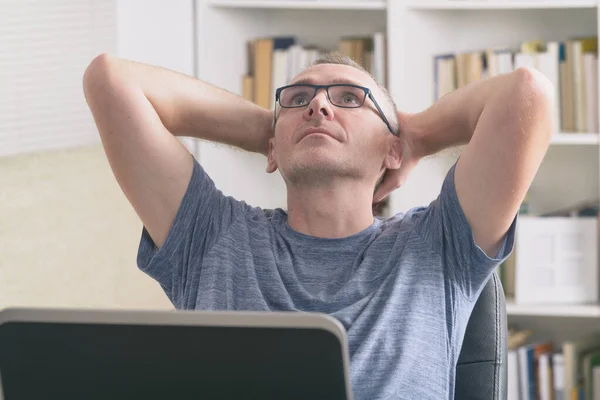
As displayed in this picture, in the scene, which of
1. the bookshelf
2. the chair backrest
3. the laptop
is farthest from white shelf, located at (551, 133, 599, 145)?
the laptop

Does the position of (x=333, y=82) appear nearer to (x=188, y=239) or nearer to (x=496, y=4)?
(x=188, y=239)

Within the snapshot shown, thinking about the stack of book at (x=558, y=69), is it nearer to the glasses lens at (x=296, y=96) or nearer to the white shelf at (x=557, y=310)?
the white shelf at (x=557, y=310)

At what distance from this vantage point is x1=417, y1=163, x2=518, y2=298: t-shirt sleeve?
1.61m

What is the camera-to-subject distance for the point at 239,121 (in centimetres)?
189

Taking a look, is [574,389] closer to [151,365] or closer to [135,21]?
[135,21]

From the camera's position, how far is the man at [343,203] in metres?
1.57

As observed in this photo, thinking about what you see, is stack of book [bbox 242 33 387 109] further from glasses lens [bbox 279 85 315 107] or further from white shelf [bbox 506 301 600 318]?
glasses lens [bbox 279 85 315 107]

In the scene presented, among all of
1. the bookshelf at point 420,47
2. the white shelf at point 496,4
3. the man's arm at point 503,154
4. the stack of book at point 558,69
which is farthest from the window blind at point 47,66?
the man's arm at point 503,154

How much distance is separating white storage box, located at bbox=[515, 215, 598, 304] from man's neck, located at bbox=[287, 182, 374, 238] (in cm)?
140

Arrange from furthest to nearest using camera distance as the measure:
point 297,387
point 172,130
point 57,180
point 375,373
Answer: point 57,180, point 172,130, point 375,373, point 297,387

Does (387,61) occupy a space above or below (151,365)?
above

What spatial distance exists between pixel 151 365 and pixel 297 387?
0.50 ft

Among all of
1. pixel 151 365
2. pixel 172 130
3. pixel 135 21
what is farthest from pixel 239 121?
pixel 135 21

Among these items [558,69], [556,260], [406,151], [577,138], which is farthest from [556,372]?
[406,151]
